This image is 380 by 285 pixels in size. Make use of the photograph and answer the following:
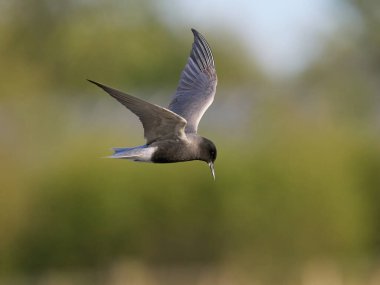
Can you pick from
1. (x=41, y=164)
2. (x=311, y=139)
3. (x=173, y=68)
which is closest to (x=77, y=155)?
(x=41, y=164)

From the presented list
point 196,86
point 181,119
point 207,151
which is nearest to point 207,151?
point 207,151

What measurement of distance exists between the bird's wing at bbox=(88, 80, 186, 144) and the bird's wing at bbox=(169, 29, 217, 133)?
55cm

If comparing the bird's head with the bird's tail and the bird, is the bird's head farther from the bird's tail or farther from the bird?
the bird's tail

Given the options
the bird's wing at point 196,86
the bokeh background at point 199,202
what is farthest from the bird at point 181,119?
the bokeh background at point 199,202

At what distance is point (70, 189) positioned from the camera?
16203mm

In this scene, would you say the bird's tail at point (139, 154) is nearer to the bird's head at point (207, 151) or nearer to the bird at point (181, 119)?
the bird at point (181, 119)

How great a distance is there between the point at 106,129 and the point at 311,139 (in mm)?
2761

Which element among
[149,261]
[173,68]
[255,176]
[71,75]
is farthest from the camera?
[173,68]

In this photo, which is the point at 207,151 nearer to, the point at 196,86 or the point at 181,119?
the point at 181,119

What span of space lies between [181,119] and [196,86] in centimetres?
131

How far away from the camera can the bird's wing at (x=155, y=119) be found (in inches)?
250

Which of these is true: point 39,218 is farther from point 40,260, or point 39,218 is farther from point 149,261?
point 149,261

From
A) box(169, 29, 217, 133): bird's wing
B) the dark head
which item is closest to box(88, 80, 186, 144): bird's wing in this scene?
the dark head

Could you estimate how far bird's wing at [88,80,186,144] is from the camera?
20.8ft
